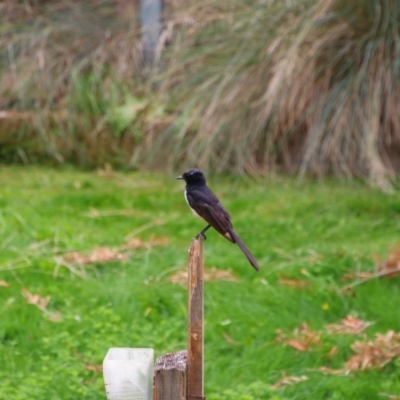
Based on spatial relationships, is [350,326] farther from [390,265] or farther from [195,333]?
[195,333]

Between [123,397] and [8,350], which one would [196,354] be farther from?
[8,350]

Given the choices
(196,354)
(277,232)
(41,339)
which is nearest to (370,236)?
(277,232)

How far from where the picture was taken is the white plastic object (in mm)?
2725

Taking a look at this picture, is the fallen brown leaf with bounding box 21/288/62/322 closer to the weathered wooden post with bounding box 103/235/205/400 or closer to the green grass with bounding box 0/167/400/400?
the green grass with bounding box 0/167/400/400

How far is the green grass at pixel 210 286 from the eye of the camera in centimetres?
400

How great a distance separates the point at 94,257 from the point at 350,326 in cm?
165

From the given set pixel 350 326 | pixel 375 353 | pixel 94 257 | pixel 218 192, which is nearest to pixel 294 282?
pixel 350 326

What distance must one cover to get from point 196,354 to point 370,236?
3.41m

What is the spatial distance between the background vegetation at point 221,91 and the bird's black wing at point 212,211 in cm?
320

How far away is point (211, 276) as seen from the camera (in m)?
5.11

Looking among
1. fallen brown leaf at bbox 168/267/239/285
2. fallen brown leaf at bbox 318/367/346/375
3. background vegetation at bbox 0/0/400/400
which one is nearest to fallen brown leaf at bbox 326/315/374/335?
background vegetation at bbox 0/0/400/400

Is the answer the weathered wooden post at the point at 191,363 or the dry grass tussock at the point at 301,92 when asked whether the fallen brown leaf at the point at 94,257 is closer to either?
the dry grass tussock at the point at 301,92

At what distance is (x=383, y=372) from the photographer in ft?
13.1

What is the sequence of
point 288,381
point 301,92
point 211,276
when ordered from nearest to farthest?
point 288,381
point 211,276
point 301,92
